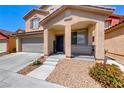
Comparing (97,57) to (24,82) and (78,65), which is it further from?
(24,82)

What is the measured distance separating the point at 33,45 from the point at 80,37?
644 centimetres

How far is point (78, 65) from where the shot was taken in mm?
8414

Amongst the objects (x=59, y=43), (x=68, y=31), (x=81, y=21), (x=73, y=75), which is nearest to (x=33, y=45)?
(x=59, y=43)

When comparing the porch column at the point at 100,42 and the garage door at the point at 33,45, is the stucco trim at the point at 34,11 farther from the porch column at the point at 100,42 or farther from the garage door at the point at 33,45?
the porch column at the point at 100,42

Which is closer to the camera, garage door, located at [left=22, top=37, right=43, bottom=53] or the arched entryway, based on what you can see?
the arched entryway

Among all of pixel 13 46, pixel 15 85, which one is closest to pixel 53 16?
pixel 15 85

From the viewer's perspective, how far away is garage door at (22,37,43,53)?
14.6m

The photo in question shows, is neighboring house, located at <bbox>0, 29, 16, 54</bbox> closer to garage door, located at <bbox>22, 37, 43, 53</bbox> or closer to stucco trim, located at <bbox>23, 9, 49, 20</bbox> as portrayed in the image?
garage door, located at <bbox>22, 37, 43, 53</bbox>

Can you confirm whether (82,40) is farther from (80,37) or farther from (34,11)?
(34,11)

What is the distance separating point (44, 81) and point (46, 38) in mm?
5999

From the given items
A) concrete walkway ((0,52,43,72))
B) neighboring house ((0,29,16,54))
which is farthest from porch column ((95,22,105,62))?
neighboring house ((0,29,16,54))

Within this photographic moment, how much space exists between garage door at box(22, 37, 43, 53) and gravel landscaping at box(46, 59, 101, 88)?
6213 mm

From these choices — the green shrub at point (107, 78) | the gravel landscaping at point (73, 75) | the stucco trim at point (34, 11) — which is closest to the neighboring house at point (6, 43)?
the stucco trim at point (34, 11)

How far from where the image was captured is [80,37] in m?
12.8
